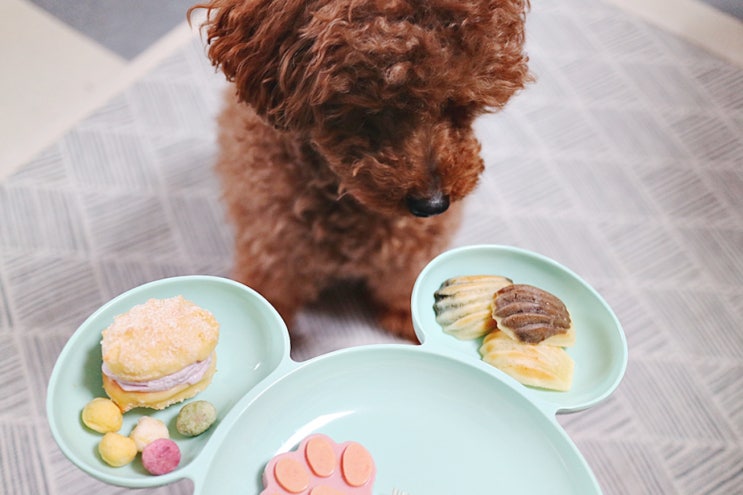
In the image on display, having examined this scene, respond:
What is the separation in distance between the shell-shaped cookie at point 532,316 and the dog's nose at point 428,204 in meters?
0.14

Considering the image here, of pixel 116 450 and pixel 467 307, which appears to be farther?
pixel 467 307

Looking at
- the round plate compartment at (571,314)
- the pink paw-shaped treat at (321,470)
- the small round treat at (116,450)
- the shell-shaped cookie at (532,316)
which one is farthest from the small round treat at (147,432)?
the shell-shaped cookie at (532,316)

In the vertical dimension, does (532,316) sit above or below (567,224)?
above

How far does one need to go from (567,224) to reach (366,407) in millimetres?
831

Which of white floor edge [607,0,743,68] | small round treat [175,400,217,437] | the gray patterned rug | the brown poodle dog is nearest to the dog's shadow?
the gray patterned rug

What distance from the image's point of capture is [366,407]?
A: 0.82m

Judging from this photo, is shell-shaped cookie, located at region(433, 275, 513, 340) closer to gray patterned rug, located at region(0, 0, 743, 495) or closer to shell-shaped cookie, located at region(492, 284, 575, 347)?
shell-shaped cookie, located at region(492, 284, 575, 347)

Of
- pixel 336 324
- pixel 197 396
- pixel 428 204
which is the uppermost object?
pixel 428 204

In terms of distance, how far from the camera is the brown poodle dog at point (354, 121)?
0.80m

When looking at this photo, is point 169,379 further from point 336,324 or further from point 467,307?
point 336,324

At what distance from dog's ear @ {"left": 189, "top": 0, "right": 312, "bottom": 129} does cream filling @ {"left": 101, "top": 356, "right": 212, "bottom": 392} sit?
35cm

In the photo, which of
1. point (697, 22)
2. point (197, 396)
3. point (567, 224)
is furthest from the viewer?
point (697, 22)

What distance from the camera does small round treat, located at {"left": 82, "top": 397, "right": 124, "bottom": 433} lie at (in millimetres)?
741

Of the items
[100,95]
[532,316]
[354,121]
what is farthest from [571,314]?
[100,95]
